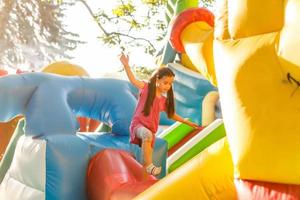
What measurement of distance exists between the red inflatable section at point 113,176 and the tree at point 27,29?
16.1 metres

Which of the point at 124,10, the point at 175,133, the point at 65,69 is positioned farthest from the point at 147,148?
the point at 124,10

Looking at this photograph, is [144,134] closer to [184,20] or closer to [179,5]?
[184,20]

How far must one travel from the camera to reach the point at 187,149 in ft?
19.1

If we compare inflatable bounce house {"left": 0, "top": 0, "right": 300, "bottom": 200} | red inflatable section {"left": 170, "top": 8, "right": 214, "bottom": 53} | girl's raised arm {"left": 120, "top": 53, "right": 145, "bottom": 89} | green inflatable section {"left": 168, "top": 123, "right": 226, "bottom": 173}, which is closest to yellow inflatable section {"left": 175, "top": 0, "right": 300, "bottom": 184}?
inflatable bounce house {"left": 0, "top": 0, "right": 300, "bottom": 200}

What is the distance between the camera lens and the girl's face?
4102 mm

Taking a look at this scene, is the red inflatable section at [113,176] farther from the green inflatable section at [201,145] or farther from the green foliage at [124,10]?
the green foliage at [124,10]

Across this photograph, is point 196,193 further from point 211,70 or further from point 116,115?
point 116,115

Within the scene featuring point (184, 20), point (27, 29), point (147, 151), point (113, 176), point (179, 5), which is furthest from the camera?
point (27, 29)

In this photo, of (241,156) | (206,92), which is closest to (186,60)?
(206,92)

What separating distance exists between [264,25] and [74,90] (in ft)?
8.77

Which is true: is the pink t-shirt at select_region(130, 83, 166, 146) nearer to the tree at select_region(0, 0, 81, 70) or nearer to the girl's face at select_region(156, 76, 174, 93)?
the girl's face at select_region(156, 76, 174, 93)

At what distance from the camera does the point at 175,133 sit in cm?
681

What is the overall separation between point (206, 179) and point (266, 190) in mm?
367

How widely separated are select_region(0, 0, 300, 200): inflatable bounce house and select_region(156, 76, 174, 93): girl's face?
48 centimetres
